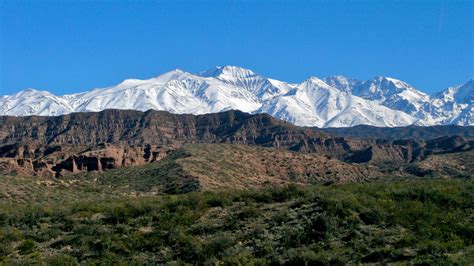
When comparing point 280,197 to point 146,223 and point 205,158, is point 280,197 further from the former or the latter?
point 205,158

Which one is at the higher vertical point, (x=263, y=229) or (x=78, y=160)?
(x=78, y=160)

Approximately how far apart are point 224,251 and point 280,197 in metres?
9.78

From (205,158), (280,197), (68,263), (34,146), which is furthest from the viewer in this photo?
(34,146)

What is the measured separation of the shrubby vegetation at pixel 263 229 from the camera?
22.6 m

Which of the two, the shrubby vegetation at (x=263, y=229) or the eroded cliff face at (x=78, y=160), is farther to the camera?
the eroded cliff face at (x=78, y=160)

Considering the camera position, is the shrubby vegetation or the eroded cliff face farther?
the eroded cliff face

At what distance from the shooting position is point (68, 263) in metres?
22.8

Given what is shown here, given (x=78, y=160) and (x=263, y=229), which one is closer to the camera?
(x=263, y=229)

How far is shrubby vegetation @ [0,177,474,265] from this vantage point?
2262cm

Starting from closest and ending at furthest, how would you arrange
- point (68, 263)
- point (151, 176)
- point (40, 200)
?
point (68, 263) < point (40, 200) < point (151, 176)

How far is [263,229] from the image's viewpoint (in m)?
25.9

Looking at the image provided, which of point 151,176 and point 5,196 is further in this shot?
point 151,176

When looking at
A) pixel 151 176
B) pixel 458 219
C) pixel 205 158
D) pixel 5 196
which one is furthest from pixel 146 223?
pixel 205 158

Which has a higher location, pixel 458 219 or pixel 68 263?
pixel 458 219
